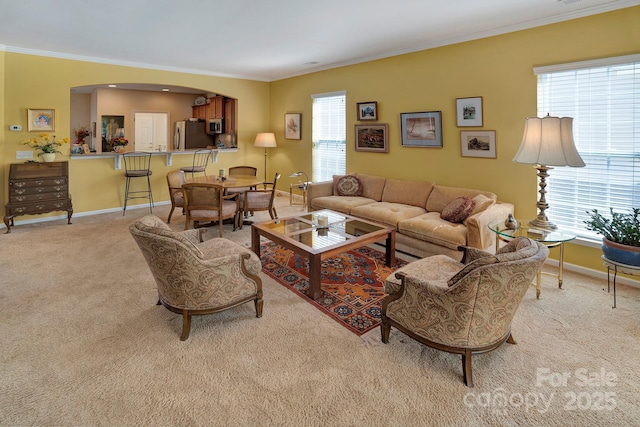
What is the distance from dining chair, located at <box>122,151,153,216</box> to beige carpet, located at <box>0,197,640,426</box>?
3449mm

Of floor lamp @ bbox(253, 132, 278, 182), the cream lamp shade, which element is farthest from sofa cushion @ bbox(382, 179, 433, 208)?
floor lamp @ bbox(253, 132, 278, 182)

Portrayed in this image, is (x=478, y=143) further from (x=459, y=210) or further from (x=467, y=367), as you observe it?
(x=467, y=367)

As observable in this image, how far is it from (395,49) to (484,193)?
8.55 ft

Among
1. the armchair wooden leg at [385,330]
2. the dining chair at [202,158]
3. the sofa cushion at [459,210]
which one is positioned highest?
the dining chair at [202,158]

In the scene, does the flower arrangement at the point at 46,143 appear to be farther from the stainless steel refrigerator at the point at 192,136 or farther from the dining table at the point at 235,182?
the stainless steel refrigerator at the point at 192,136

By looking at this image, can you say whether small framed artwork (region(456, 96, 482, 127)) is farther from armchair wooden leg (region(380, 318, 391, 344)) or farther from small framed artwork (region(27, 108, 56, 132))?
small framed artwork (region(27, 108, 56, 132))

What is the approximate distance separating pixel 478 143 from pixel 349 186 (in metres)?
2.01

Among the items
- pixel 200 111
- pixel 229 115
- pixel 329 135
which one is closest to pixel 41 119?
pixel 229 115

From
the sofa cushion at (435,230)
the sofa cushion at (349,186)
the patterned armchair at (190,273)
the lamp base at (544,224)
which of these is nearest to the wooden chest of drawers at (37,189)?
the patterned armchair at (190,273)

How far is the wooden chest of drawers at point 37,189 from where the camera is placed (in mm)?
5145

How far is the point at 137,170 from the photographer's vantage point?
6.76 metres

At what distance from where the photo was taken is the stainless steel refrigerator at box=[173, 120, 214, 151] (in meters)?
9.51

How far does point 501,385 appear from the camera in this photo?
2100 mm

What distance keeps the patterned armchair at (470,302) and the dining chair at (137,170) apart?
18.7 ft
